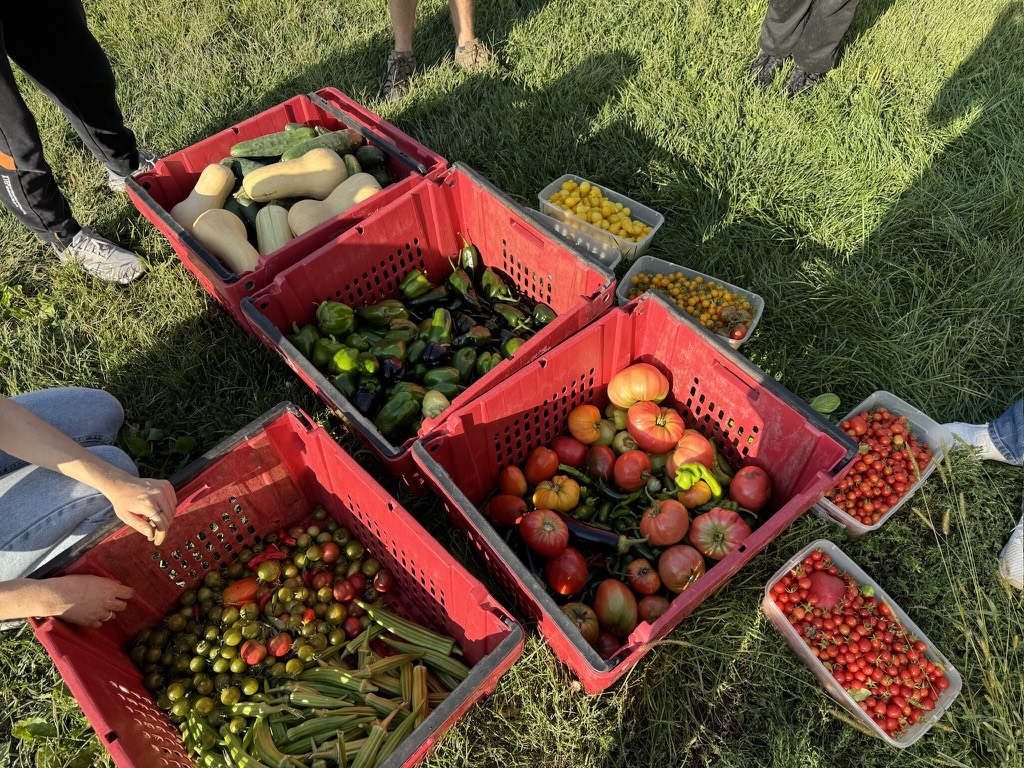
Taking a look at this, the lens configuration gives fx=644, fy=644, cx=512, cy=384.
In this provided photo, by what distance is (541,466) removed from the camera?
9.39ft

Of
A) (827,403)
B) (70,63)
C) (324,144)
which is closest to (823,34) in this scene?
(827,403)

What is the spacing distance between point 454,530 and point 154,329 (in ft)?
7.00

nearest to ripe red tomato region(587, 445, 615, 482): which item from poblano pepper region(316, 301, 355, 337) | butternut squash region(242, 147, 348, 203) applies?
poblano pepper region(316, 301, 355, 337)

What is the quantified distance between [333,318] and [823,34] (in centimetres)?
391

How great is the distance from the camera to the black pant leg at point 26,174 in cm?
301

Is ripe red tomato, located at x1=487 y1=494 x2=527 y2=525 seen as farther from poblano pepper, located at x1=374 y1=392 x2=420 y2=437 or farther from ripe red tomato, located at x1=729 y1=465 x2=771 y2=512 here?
ripe red tomato, located at x1=729 y1=465 x2=771 y2=512

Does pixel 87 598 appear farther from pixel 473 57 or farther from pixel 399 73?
pixel 473 57

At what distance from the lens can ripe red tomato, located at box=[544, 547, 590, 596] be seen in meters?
2.54

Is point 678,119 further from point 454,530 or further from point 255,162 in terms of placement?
point 454,530

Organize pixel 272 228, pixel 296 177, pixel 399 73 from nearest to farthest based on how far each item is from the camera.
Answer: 1. pixel 272 228
2. pixel 296 177
3. pixel 399 73

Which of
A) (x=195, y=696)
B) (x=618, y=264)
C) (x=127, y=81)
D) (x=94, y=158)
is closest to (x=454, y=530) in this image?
(x=195, y=696)

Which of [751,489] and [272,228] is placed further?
[272,228]

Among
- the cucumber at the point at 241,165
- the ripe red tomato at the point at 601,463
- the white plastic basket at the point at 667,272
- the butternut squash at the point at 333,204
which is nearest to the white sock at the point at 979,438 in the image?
the white plastic basket at the point at 667,272

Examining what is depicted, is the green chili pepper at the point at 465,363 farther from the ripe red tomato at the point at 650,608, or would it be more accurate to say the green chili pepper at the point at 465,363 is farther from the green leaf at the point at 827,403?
the green leaf at the point at 827,403
